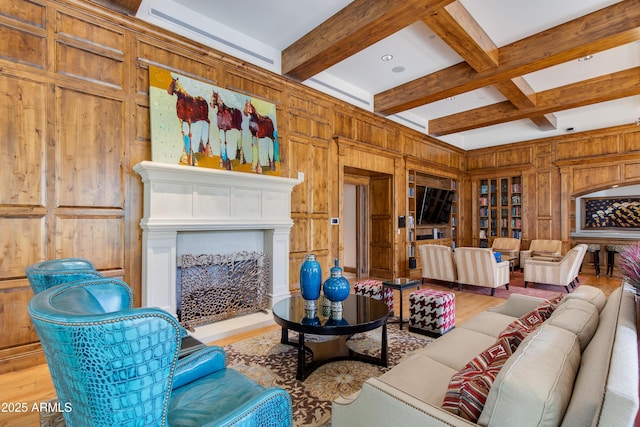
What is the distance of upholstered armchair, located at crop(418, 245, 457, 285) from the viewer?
18.3ft

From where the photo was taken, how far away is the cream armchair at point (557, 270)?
17.3 feet

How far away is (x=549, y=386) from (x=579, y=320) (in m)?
0.84

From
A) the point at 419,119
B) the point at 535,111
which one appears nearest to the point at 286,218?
the point at 419,119

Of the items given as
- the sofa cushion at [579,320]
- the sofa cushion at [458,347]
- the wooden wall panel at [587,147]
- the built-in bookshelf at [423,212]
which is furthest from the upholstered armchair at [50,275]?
the wooden wall panel at [587,147]

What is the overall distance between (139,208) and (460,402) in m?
3.32

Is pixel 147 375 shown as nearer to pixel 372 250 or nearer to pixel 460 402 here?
pixel 460 402

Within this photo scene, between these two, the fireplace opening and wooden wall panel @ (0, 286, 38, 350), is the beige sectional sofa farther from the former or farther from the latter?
wooden wall panel @ (0, 286, 38, 350)

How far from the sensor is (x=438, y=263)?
227 inches

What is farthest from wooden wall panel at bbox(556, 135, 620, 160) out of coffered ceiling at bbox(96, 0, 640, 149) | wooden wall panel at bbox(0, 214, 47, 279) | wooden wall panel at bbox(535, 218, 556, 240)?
wooden wall panel at bbox(0, 214, 47, 279)

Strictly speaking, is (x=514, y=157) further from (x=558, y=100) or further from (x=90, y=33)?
(x=90, y=33)

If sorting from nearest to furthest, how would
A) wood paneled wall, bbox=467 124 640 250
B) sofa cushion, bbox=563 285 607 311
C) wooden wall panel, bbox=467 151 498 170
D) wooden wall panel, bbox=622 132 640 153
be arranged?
1. sofa cushion, bbox=563 285 607 311
2. wooden wall panel, bbox=622 132 640 153
3. wood paneled wall, bbox=467 124 640 250
4. wooden wall panel, bbox=467 151 498 170

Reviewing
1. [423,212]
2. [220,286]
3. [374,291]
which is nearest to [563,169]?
[423,212]

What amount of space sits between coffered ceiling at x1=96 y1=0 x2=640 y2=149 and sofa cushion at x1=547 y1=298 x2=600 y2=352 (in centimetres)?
283

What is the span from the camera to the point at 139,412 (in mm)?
833
